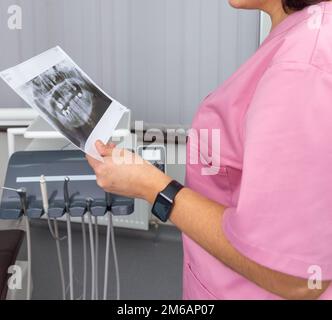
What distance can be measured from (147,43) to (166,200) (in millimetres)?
1763

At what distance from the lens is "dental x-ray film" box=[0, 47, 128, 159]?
819 millimetres

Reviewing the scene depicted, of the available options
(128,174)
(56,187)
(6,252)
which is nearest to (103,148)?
(128,174)

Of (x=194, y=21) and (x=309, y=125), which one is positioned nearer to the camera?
(x=309, y=125)

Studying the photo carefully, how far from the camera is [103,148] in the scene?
2.61 feet

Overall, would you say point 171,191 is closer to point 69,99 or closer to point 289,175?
point 289,175

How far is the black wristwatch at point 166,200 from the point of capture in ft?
2.24

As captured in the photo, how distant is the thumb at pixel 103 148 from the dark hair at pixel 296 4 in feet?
1.14

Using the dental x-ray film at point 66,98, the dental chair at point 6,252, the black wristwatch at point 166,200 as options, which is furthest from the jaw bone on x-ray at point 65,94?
the dental chair at point 6,252

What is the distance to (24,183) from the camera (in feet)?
4.06

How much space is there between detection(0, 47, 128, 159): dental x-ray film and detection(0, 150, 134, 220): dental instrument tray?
1.02 ft

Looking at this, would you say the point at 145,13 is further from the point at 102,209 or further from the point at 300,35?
the point at 300,35

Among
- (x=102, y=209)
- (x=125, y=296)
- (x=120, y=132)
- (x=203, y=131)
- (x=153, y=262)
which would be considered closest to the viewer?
(x=203, y=131)

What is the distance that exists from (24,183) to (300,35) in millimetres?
868
